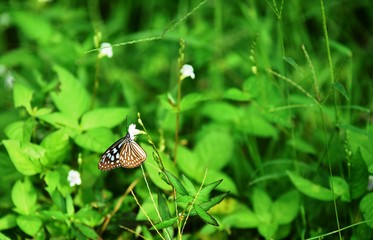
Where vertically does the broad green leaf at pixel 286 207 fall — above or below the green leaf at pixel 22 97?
below

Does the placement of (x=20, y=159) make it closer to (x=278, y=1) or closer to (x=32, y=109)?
(x=32, y=109)

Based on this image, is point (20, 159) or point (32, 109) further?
point (32, 109)

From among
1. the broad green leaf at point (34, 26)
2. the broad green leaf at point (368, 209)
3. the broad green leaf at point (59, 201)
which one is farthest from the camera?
the broad green leaf at point (34, 26)

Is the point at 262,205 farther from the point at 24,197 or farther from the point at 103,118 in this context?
the point at 24,197

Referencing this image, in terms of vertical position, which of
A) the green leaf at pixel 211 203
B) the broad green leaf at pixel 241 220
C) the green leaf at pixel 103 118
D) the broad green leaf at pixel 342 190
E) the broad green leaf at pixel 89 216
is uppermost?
the green leaf at pixel 103 118

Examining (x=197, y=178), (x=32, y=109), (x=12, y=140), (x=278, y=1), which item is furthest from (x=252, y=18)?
(x=12, y=140)

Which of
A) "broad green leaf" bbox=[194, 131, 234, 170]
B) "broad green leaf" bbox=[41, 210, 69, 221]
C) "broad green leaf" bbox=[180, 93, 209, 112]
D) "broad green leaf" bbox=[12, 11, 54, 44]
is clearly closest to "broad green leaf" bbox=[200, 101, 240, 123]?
"broad green leaf" bbox=[194, 131, 234, 170]

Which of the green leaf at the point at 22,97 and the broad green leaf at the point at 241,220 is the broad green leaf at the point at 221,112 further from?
the green leaf at the point at 22,97

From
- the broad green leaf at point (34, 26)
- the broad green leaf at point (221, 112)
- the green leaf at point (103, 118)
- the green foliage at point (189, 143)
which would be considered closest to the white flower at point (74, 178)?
the green foliage at point (189, 143)
